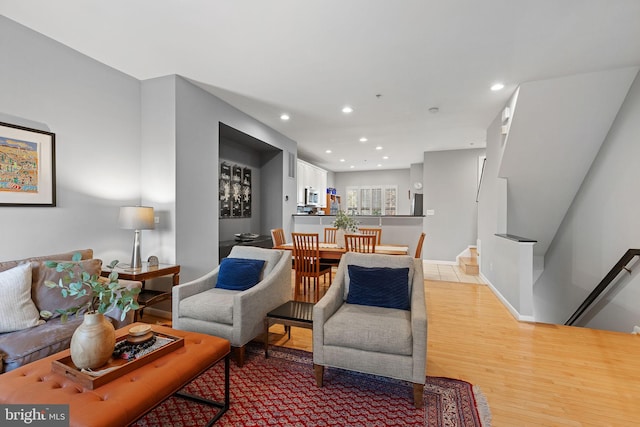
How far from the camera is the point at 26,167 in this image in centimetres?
257

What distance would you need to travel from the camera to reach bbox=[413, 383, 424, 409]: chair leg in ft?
6.09

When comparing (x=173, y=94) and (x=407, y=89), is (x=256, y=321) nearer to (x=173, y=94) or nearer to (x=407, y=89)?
(x=173, y=94)

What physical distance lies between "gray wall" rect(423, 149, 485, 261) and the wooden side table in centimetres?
595

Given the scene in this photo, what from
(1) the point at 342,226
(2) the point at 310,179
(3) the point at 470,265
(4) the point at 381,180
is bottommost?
(3) the point at 470,265

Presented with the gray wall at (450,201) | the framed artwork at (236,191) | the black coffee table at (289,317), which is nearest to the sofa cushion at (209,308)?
the black coffee table at (289,317)

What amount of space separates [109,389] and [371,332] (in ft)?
4.73

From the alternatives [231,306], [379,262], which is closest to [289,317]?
[231,306]

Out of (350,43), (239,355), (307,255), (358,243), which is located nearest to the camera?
(239,355)

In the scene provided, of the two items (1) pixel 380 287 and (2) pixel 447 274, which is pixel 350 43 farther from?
(2) pixel 447 274

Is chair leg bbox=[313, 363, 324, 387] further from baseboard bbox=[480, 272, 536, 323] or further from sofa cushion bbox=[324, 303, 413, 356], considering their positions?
baseboard bbox=[480, 272, 536, 323]

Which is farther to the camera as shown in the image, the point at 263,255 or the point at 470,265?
the point at 470,265

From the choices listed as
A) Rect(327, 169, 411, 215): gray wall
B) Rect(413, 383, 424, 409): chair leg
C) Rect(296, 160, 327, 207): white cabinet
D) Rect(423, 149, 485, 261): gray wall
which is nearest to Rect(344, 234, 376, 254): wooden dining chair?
Rect(413, 383, 424, 409): chair leg

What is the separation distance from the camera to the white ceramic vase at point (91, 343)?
4.69 feet

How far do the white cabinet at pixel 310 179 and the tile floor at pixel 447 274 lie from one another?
3.51 m
